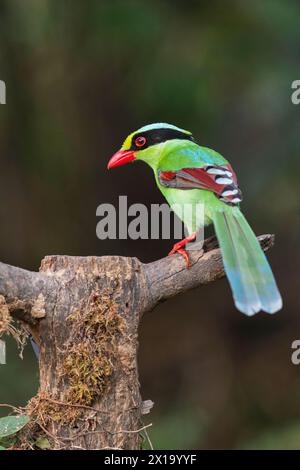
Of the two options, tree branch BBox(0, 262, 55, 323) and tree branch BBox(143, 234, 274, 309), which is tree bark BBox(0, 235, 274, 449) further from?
tree branch BBox(143, 234, 274, 309)

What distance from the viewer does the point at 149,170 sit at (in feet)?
23.2

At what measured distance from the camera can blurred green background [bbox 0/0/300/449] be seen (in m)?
6.14

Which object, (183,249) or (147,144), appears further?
(147,144)

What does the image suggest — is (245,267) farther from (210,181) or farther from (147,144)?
(147,144)

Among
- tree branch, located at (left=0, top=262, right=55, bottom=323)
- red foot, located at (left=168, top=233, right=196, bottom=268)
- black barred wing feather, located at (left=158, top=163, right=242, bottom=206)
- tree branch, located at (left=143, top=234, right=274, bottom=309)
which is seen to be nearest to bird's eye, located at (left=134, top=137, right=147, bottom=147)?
black barred wing feather, located at (left=158, top=163, right=242, bottom=206)

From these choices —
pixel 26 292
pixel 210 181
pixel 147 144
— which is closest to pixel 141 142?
pixel 147 144

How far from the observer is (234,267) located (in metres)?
3.39

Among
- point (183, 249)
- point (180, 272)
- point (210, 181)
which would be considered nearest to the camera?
point (180, 272)

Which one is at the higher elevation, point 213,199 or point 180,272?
point 213,199

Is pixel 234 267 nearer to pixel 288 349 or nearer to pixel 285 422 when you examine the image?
pixel 285 422

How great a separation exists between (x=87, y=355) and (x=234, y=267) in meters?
0.73

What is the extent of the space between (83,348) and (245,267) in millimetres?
768

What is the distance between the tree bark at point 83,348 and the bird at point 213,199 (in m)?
0.46
